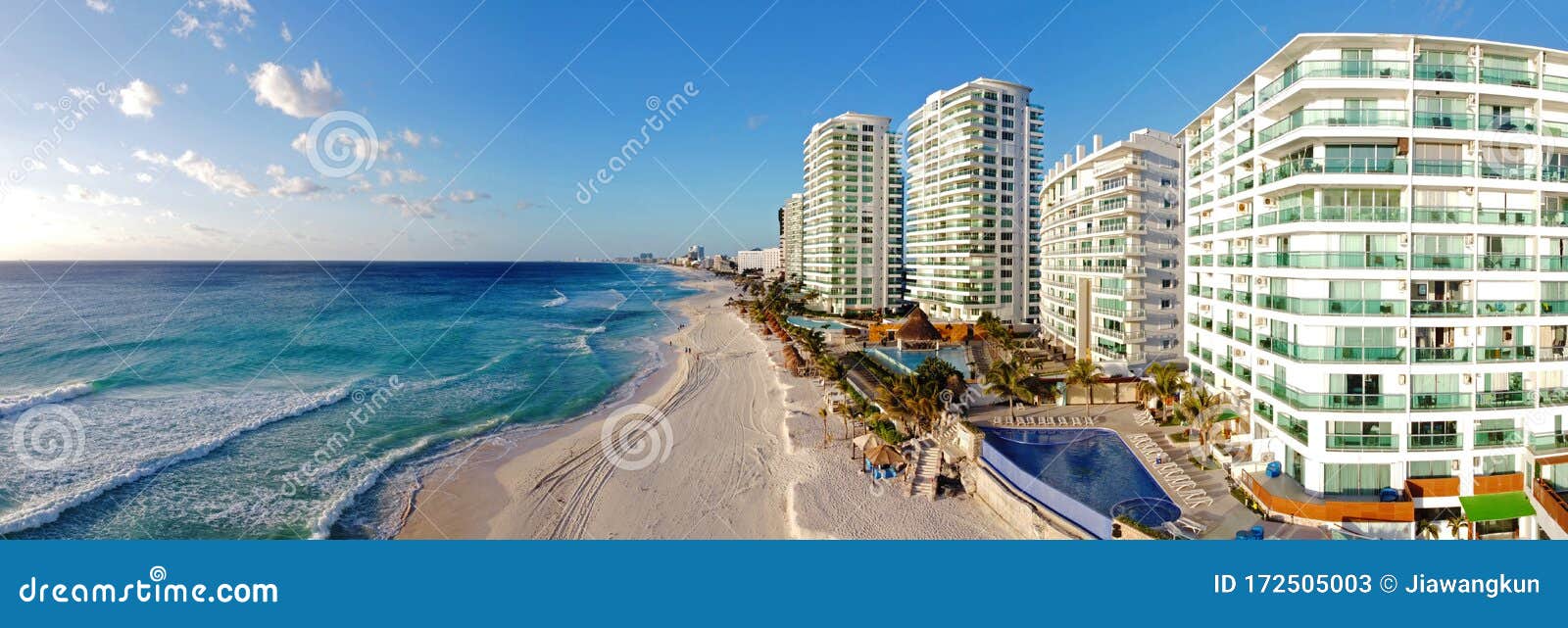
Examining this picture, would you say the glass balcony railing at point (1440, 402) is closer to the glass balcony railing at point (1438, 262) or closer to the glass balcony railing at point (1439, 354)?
the glass balcony railing at point (1439, 354)

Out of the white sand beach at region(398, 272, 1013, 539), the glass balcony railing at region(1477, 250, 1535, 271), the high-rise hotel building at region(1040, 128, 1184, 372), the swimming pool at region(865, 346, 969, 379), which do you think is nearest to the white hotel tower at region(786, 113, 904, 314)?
the swimming pool at region(865, 346, 969, 379)

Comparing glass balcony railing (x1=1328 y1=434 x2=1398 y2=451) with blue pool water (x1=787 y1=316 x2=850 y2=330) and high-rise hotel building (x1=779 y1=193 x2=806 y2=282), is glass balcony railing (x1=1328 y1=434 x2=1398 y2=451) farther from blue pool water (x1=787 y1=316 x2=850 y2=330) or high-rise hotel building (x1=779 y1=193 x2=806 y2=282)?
high-rise hotel building (x1=779 y1=193 x2=806 y2=282)

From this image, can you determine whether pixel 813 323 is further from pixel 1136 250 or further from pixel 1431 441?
pixel 1431 441

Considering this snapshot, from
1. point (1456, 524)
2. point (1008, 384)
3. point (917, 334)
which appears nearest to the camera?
point (1456, 524)

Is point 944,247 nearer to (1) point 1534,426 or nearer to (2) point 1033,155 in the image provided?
(2) point 1033,155

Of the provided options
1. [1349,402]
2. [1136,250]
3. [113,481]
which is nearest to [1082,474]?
[1349,402]

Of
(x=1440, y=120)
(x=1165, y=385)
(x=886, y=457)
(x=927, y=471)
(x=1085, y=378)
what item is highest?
(x=1440, y=120)
